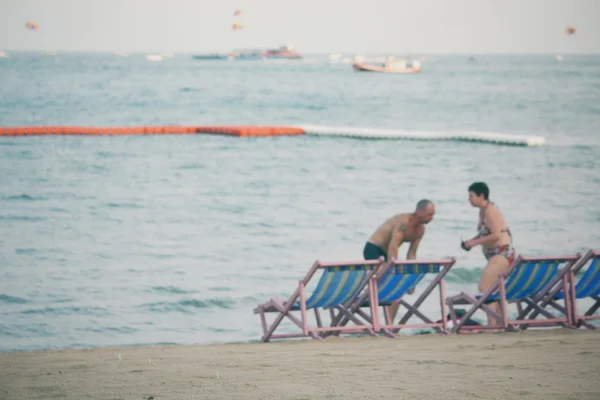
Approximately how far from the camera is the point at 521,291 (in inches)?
308

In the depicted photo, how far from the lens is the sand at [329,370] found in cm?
520

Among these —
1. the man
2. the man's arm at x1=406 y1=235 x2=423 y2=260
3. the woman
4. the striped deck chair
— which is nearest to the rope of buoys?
the man

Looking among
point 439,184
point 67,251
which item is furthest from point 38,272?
point 439,184

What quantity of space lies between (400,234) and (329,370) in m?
2.45

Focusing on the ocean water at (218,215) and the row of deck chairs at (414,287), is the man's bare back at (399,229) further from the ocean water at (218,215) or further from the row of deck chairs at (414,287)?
the ocean water at (218,215)

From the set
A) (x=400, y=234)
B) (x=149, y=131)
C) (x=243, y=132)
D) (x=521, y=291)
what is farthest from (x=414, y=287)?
(x=149, y=131)

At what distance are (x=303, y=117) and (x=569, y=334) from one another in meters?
54.2

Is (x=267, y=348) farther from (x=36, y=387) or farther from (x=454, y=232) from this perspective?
(x=454, y=232)

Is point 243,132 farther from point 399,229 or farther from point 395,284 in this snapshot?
point 395,284

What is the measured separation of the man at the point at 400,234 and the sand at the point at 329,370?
0.94 m

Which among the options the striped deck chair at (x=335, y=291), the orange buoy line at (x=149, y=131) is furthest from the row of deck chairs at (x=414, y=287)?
the orange buoy line at (x=149, y=131)

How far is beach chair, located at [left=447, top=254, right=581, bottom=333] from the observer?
24.7 ft

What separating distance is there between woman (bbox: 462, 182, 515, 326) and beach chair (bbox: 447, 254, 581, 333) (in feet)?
0.58

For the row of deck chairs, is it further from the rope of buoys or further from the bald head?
the rope of buoys
